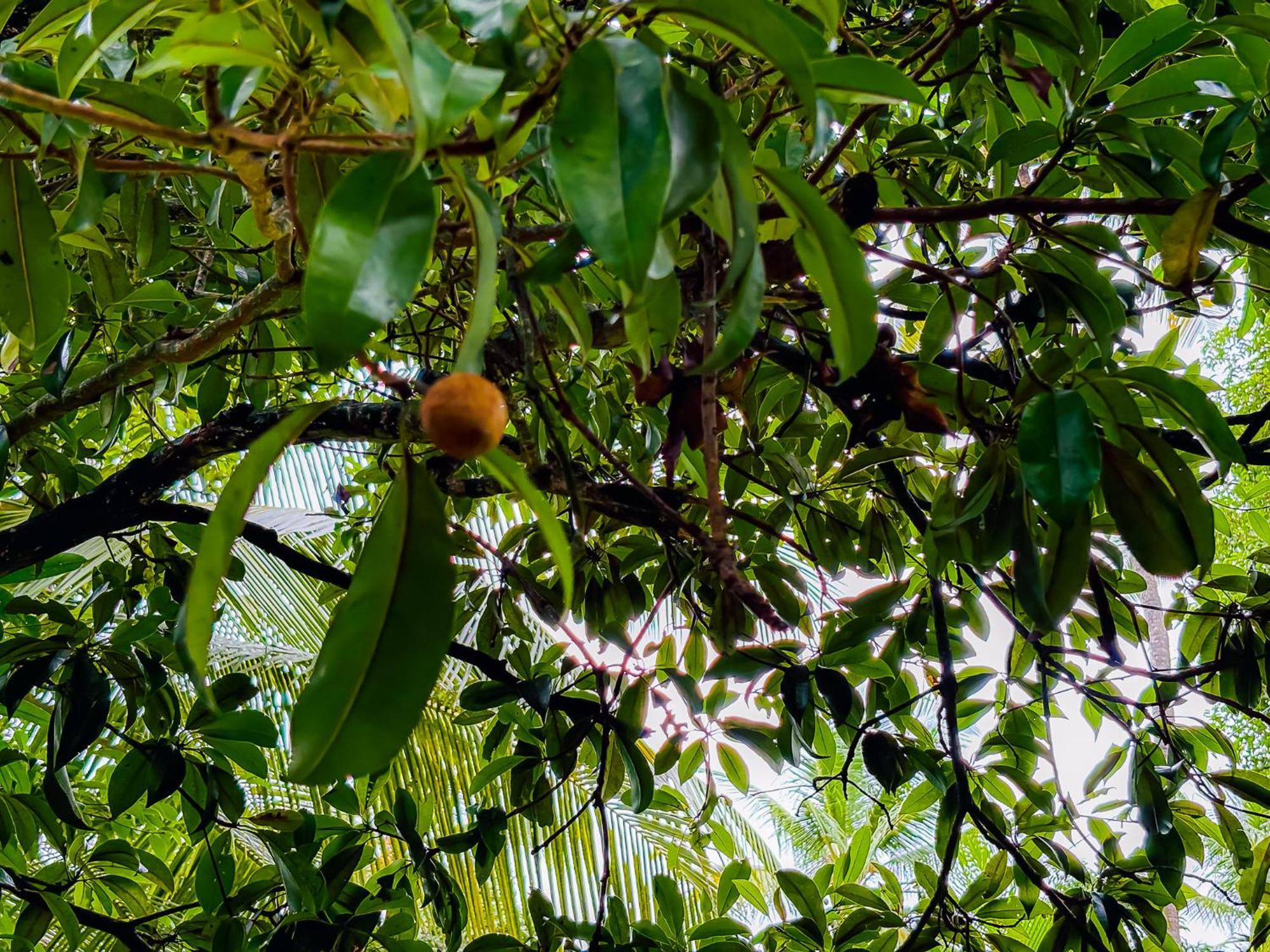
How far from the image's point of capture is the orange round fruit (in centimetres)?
35

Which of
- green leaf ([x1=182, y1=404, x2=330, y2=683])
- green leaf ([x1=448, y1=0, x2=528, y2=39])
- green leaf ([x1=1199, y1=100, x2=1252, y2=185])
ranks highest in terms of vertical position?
green leaf ([x1=1199, y1=100, x2=1252, y2=185])

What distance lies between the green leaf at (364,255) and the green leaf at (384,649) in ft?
0.46

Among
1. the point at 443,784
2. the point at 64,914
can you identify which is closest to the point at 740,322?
the point at 64,914

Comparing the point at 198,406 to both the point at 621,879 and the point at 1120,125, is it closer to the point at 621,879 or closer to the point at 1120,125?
the point at 1120,125

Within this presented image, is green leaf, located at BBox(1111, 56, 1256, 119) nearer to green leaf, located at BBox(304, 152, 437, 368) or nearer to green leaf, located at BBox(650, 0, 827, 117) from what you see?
green leaf, located at BBox(650, 0, 827, 117)

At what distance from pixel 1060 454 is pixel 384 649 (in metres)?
0.37

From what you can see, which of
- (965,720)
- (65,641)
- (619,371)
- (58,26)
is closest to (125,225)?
(58,26)

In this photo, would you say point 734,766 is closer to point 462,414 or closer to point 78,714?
point 78,714

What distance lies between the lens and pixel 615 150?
1.16 feet

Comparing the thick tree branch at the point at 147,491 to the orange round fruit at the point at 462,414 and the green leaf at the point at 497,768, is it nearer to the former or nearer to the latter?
the green leaf at the point at 497,768

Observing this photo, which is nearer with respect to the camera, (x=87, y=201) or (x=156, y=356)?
(x=87, y=201)

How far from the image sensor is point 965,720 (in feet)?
4.16

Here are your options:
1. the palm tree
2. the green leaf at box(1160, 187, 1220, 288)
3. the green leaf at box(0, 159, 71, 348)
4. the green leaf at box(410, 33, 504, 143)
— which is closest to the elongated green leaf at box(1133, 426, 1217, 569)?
the green leaf at box(1160, 187, 1220, 288)

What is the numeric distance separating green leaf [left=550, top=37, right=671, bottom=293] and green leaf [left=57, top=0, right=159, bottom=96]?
247mm
